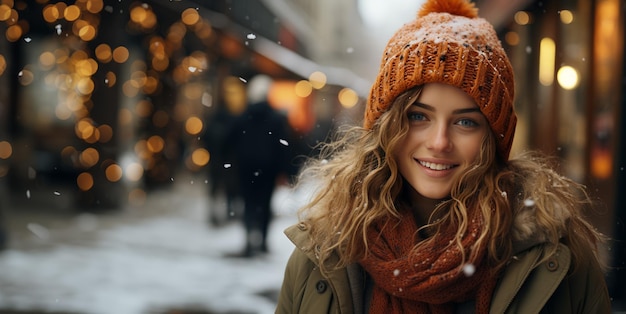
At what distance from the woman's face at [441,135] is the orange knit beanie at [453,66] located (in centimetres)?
4

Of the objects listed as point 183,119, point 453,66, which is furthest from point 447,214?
point 183,119

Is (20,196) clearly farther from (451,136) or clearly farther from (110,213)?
(451,136)

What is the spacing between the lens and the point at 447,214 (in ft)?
6.87

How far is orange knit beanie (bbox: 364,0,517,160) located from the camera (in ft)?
6.60

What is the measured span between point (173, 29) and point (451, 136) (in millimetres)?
12736

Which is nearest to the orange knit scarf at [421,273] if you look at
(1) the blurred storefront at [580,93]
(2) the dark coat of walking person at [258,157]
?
(1) the blurred storefront at [580,93]

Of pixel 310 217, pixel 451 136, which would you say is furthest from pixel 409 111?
pixel 310 217

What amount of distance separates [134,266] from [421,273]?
606 cm

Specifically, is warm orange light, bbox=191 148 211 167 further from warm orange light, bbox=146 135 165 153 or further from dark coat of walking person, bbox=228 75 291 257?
dark coat of walking person, bbox=228 75 291 257

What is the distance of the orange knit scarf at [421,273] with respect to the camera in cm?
201

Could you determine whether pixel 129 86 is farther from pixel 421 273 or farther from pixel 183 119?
pixel 421 273

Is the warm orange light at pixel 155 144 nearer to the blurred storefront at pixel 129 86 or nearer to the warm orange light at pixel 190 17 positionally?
the blurred storefront at pixel 129 86

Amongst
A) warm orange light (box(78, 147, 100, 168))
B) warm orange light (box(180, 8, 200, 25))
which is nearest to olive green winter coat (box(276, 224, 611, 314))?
warm orange light (box(78, 147, 100, 168))

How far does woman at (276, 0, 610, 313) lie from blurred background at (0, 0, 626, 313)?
6.80 ft
